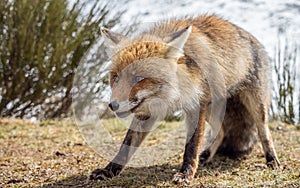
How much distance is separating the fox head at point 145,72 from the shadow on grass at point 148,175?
0.69 metres

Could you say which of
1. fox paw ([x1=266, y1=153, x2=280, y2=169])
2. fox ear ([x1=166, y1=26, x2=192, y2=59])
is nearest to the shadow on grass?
fox paw ([x1=266, y1=153, x2=280, y2=169])

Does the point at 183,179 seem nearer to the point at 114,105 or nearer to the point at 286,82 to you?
the point at 114,105

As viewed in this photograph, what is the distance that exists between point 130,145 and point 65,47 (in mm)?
6424

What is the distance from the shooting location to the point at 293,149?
7.30m

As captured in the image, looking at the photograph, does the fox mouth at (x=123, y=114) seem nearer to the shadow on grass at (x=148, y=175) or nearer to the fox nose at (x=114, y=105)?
the fox nose at (x=114, y=105)

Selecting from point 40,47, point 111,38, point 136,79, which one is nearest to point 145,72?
point 136,79

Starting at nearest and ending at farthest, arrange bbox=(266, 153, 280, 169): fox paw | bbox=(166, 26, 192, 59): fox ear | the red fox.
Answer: the red fox
bbox=(166, 26, 192, 59): fox ear
bbox=(266, 153, 280, 169): fox paw

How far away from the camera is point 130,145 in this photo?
5844mm

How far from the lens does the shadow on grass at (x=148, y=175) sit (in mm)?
5430

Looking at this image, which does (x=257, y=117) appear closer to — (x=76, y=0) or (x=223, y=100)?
(x=223, y=100)

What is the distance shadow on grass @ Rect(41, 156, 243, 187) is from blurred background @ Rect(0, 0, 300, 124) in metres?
4.69

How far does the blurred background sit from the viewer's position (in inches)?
442

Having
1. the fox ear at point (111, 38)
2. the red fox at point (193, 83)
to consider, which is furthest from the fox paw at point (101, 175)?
the fox ear at point (111, 38)

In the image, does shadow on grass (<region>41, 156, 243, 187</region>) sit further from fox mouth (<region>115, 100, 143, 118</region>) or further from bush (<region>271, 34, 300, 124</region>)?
bush (<region>271, 34, 300, 124</region>)
